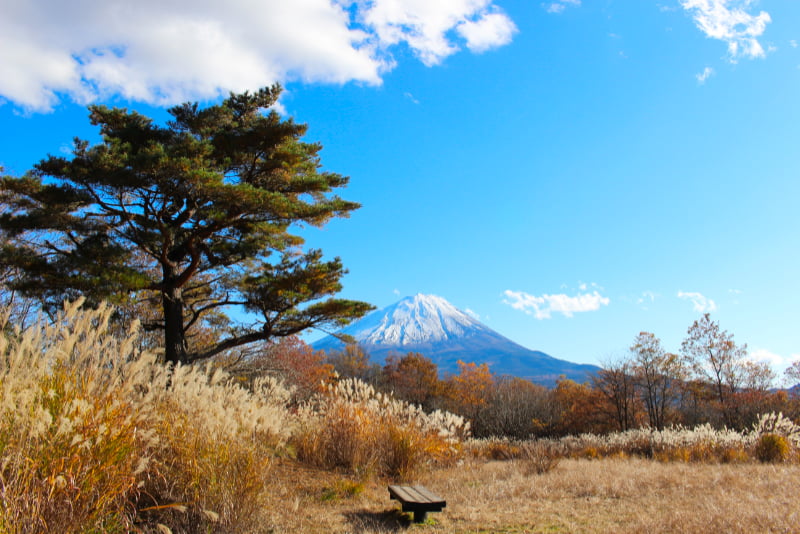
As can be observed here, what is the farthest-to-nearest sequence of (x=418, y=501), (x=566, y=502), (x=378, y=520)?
1. (x=566, y=502)
2. (x=378, y=520)
3. (x=418, y=501)

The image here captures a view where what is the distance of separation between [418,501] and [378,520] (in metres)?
0.54

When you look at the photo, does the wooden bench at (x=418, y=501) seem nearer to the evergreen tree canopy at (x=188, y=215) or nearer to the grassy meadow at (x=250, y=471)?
the grassy meadow at (x=250, y=471)

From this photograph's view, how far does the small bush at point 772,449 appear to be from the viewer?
8.21 m

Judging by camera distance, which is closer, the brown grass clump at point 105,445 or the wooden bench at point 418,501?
the brown grass clump at point 105,445

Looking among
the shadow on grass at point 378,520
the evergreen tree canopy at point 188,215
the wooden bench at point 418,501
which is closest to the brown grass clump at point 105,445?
the shadow on grass at point 378,520

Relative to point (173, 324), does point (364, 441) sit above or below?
below

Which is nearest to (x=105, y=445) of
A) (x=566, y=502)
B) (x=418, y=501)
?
(x=418, y=501)

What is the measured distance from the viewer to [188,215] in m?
10.8

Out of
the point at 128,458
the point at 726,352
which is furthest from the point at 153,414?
the point at 726,352

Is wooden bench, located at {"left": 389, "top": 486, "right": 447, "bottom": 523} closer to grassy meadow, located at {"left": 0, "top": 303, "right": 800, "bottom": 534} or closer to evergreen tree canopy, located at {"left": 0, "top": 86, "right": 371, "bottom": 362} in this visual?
grassy meadow, located at {"left": 0, "top": 303, "right": 800, "bottom": 534}

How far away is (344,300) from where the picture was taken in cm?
1145

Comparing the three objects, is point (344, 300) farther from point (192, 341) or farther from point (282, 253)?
point (192, 341)

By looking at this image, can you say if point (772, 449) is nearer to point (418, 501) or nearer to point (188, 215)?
point (418, 501)

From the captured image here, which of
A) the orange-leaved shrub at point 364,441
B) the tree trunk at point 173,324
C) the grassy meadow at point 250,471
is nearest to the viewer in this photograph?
the grassy meadow at point 250,471
